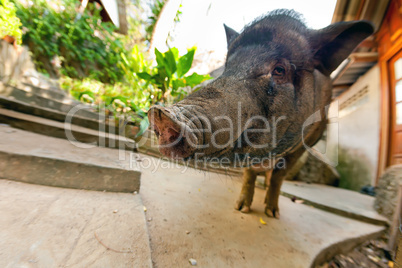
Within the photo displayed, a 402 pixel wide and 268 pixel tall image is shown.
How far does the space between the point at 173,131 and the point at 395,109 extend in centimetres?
620

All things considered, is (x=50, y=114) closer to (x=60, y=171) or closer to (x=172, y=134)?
(x=60, y=171)

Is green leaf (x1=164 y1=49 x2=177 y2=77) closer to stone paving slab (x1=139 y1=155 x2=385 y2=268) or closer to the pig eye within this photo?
stone paving slab (x1=139 y1=155 x2=385 y2=268)

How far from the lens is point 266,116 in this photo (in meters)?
1.41

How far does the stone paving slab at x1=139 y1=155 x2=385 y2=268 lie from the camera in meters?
1.25

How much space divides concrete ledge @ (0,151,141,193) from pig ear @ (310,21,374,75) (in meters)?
2.17

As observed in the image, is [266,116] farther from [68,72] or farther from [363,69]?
[68,72]

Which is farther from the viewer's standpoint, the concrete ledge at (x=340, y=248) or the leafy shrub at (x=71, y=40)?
the leafy shrub at (x=71, y=40)

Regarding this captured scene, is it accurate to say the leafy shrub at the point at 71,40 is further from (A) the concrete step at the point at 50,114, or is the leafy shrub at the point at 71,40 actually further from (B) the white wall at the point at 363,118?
(B) the white wall at the point at 363,118

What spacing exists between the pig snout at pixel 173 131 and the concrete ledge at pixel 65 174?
93 cm

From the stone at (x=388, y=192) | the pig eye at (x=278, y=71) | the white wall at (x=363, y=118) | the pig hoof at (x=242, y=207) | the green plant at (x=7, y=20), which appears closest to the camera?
the pig eye at (x=278, y=71)

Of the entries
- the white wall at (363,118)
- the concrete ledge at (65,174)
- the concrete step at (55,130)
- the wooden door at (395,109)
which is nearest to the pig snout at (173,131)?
the concrete ledge at (65,174)

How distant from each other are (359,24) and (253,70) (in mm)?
1133

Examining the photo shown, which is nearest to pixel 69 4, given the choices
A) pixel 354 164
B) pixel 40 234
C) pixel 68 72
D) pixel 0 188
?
pixel 68 72

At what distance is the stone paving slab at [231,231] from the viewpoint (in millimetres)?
1250
